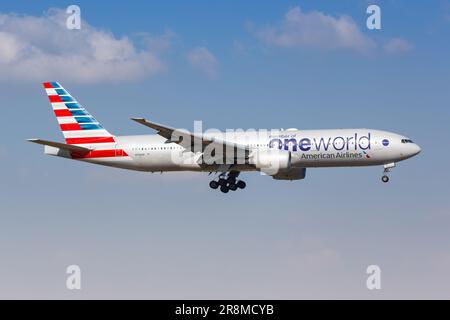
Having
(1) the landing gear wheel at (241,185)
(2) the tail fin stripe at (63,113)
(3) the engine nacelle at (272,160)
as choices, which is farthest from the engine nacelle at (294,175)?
(2) the tail fin stripe at (63,113)

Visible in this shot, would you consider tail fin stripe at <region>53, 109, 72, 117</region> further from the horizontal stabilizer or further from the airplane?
the horizontal stabilizer

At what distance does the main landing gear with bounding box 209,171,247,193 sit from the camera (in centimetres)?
5494

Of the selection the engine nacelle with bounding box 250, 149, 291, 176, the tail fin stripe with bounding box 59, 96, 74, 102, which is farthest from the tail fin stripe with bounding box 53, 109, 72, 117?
the engine nacelle with bounding box 250, 149, 291, 176

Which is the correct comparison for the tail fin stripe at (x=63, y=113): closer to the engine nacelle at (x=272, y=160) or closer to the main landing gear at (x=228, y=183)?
the main landing gear at (x=228, y=183)

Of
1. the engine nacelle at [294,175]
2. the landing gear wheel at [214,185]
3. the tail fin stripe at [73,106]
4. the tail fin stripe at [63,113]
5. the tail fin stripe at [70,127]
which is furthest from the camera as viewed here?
the tail fin stripe at [73,106]

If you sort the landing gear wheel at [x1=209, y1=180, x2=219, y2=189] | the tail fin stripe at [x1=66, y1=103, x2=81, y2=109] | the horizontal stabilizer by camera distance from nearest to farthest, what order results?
the horizontal stabilizer
the landing gear wheel at [x1=209, y1=180, x2=219, y2=189]
the tail fin stripe at [x1=66, y1=103, x2=81, y2=109]

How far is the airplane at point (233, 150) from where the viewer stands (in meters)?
51.4

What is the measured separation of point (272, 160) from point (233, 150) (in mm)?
2634

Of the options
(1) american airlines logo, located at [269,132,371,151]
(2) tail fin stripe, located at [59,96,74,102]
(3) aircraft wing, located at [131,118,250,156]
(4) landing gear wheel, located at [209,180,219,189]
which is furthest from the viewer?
(2) tail fin stripe, located at [59,96,74,102]

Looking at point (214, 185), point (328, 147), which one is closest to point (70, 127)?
point (214, 185)

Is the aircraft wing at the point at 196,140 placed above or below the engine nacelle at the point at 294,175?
above

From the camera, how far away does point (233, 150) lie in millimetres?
52031

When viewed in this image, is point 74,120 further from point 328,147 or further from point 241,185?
point 328,147

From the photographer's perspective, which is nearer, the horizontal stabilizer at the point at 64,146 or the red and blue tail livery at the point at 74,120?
the horizontal stabilizer at the point at 64,146
